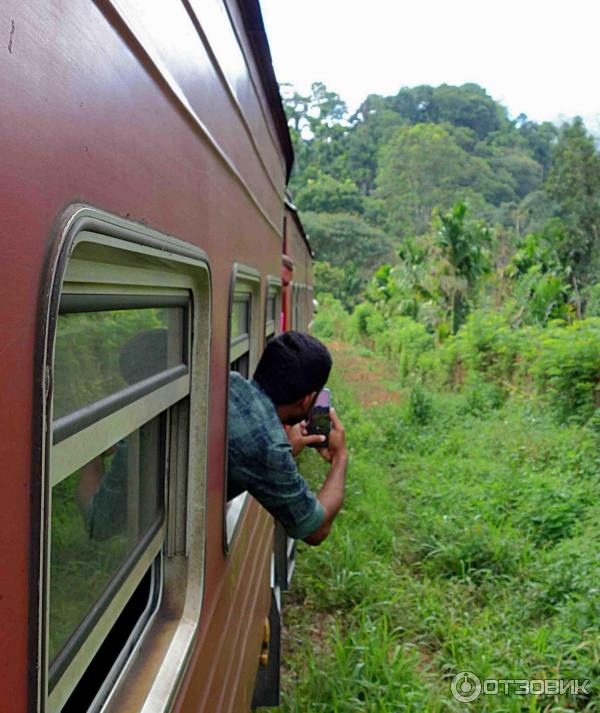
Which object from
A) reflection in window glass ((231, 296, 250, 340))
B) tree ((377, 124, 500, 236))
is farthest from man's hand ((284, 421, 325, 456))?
tree ((377, 124, 500, 236))

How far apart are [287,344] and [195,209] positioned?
765 millimetres

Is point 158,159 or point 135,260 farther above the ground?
point 158,159

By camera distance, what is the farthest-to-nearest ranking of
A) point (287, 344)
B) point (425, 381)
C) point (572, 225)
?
point (572, 225), point (425, 381), point (287, 344)

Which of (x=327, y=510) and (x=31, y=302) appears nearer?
(x=31, y=302)

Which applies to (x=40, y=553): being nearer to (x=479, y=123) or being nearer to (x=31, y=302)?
(x=31, y=302)

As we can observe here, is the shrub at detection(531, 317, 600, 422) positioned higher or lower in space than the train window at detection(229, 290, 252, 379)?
lower

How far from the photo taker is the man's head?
211cm

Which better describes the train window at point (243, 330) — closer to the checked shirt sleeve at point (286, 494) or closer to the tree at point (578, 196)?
the checked shirt sleeve at point (286, 494)

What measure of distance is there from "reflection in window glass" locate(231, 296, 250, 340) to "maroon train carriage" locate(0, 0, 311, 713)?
1.14ft

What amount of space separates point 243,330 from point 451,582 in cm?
335

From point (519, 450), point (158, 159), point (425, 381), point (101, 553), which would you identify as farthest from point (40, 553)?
point (425, 381)

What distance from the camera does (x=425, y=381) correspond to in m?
15.0

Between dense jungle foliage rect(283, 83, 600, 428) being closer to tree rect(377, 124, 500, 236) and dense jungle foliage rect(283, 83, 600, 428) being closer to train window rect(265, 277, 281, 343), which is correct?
tree rect(377, 124, 500, 236)

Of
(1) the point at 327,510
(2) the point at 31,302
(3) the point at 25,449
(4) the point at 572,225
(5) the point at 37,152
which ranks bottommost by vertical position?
(1) the point at 327,510
